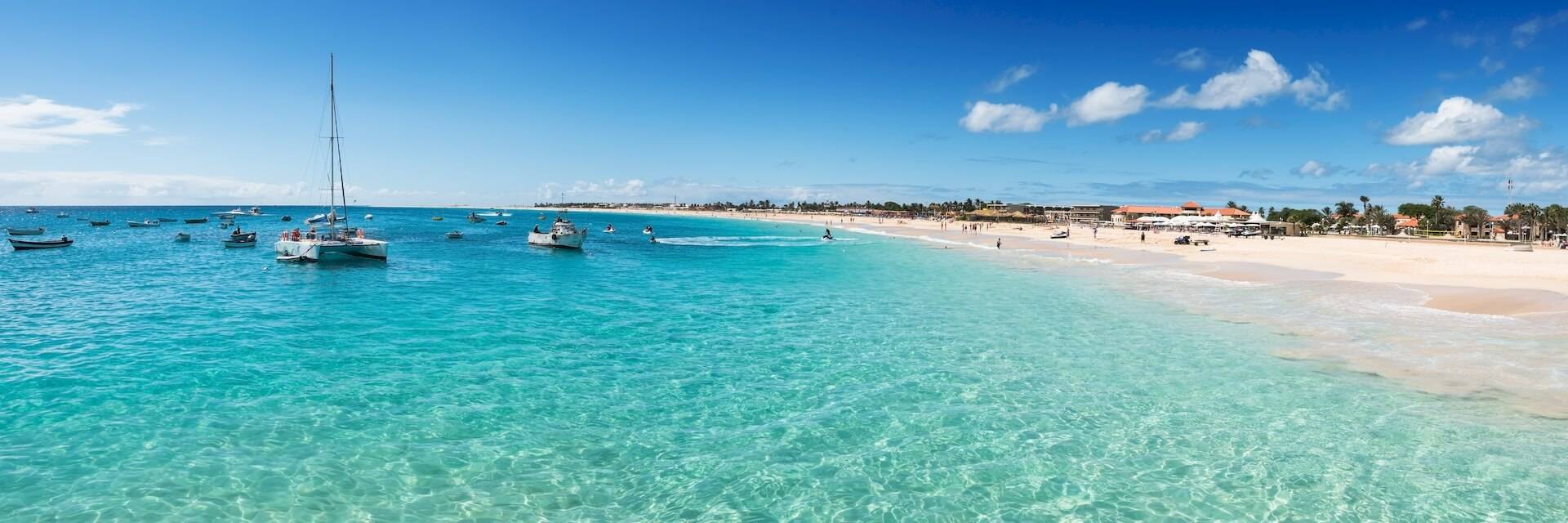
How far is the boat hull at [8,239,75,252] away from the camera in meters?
52.0

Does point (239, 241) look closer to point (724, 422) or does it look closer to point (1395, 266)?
point (724, 422)

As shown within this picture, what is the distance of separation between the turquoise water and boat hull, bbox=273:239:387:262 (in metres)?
17.5

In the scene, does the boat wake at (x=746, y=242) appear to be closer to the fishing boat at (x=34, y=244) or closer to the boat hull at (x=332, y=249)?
the boat hull at (x=332, y=249)

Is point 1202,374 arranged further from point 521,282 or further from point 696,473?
point 521,282

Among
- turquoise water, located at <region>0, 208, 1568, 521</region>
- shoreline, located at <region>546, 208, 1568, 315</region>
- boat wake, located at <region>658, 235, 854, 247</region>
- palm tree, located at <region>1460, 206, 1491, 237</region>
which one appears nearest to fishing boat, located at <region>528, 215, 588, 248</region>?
boat wake, located at <region>658, 235, 854, 247</region>

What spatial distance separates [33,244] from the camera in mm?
52625

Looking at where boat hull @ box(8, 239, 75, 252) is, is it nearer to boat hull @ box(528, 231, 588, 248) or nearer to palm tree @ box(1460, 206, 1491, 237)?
boat hull @ box(528, 231, 588, 248)

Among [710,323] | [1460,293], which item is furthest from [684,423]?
[1460,293]

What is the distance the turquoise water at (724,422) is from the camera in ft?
29.0

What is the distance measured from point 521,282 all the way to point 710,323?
15564 mm

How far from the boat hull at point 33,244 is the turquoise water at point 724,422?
1667 inches

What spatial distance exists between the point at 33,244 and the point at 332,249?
31312mm

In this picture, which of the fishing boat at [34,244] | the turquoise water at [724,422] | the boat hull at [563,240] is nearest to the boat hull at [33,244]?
the fishing boat at [34,244]

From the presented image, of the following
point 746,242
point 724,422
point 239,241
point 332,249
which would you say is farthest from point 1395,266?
point 239,241
